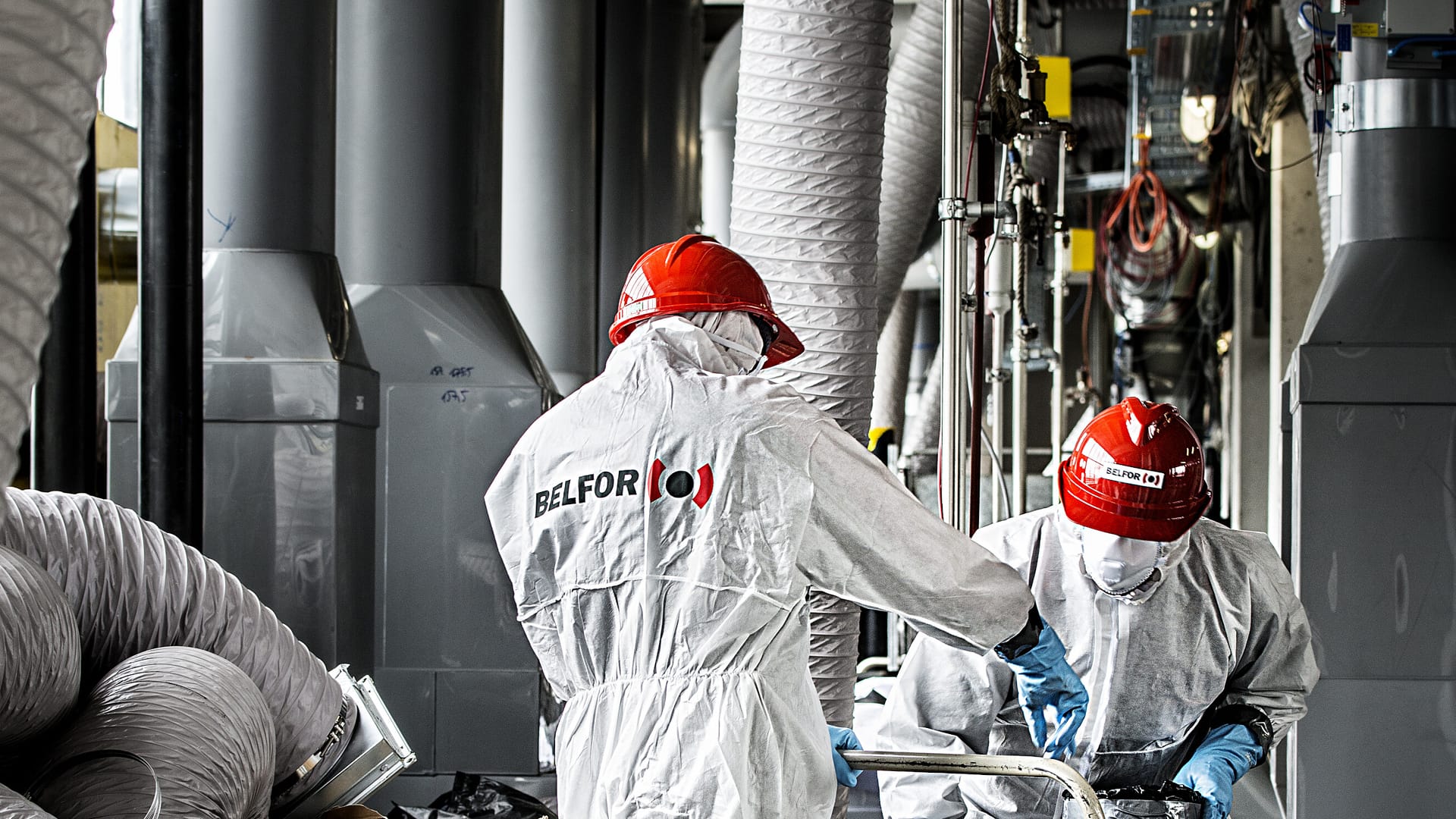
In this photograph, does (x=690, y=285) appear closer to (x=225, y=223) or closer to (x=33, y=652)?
(x=33, y=652)

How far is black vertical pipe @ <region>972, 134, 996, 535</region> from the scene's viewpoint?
2945mm

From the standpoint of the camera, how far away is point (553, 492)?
192 cm

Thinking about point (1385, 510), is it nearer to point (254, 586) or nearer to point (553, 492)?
point (553, 492)

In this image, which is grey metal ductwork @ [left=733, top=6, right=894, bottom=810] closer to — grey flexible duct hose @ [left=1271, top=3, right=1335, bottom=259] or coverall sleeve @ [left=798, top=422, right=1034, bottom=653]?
coverall sleeve @ [left=798, top=422, right=1034, bottom=653]

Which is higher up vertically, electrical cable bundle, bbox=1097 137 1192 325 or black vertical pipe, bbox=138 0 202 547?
electrical cable bundle, bbox=1097 137 1192 325

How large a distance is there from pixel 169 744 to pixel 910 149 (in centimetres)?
427

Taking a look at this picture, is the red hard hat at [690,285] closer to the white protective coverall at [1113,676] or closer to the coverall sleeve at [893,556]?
the coverall sleeve at [893,556]

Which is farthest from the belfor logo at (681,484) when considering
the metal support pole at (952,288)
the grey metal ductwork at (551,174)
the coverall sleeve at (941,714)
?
the grey metal ductwork at (551,174)

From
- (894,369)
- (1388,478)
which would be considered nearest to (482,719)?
(1388,478)

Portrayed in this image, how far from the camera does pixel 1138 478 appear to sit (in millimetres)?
2186

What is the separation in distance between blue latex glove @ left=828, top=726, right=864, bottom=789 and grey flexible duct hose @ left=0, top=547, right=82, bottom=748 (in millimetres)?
1051

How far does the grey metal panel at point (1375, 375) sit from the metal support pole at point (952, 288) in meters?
1.20

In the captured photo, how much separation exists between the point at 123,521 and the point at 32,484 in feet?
2.86

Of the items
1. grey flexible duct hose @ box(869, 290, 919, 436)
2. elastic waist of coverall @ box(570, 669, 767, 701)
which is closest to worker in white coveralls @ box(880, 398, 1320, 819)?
elastic waist of coverall @ box(570, 669, 767, 701)
